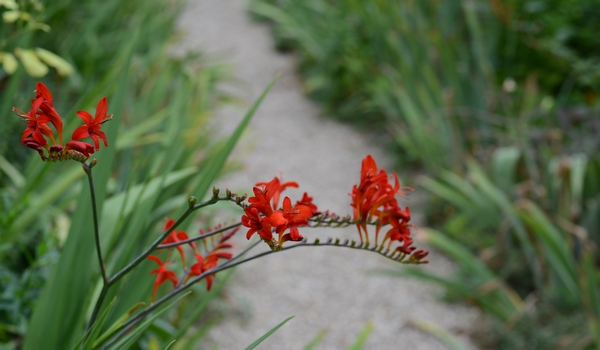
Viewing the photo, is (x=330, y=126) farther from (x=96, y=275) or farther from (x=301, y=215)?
(x=301, y=215)

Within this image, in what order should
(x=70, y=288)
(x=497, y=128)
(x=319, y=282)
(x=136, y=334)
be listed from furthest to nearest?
1. (x=497, y=128)
2. (x=319, y=282)
3. (x=70, y=288)
4. (x=136, y=334)

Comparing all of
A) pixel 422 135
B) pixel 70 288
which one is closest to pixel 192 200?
pixel 70 288

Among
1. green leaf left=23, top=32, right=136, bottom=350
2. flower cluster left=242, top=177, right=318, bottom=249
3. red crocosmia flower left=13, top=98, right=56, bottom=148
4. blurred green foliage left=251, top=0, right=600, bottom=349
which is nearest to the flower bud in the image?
flower cluster left=242, top=177, right=318, bottom=249

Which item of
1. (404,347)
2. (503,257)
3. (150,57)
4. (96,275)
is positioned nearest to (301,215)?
(96,275)

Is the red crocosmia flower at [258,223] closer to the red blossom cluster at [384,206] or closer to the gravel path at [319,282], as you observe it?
the red blossom cluster at [384,206]

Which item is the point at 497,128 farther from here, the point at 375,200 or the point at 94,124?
the point at 94,124
